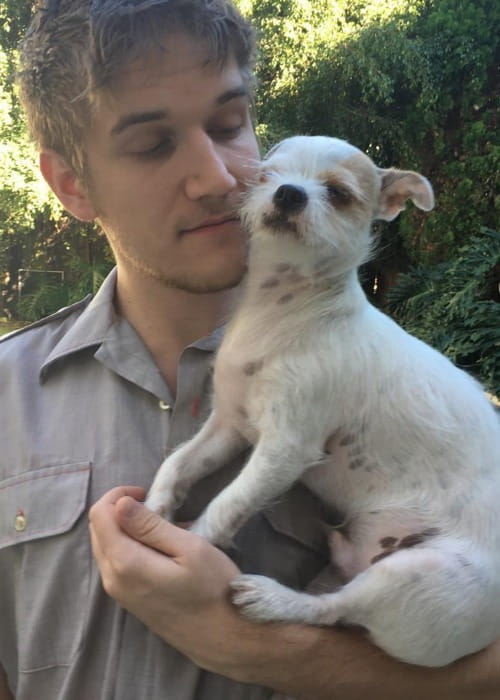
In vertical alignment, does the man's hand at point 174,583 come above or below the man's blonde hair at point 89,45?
below

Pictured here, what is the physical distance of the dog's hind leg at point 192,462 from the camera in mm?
1567

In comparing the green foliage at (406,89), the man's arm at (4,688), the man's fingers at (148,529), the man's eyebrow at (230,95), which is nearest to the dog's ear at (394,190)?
the man's eyebrow at (230,95)

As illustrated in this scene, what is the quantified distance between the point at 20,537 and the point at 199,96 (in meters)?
1.24

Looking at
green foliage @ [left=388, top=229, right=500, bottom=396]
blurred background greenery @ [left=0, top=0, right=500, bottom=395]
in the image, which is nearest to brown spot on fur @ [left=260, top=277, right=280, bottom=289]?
green foliage @ [left=388, top=229, right=500, bottom=396]

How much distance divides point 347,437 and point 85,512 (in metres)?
0.70

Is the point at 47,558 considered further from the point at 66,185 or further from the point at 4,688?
the point at 66,185

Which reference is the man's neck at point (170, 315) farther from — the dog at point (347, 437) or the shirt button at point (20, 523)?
the shirt button at point (20, 523)

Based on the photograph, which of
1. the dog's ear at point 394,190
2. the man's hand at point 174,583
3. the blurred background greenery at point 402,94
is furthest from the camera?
the blurred background greenery at point 402,94

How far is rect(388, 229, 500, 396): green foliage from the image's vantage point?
6.65 meters

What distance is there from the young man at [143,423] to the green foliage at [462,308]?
5.02 meters

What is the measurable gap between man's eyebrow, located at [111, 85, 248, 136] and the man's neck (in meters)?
0.43

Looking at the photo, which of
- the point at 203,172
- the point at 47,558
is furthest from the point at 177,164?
the point at 47,558

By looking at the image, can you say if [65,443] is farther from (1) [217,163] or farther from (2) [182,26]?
(2) [182,26]

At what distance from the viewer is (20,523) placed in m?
1.65
